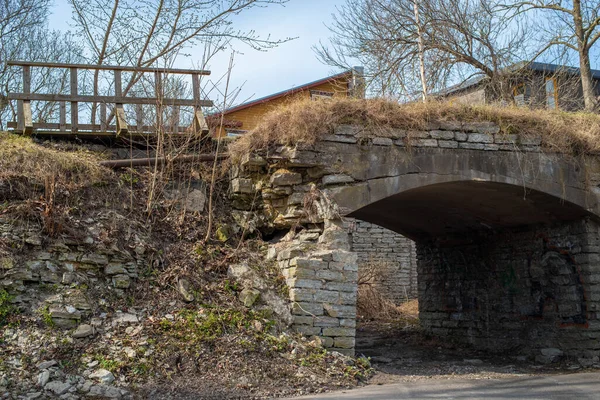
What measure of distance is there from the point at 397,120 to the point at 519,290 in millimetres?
4185

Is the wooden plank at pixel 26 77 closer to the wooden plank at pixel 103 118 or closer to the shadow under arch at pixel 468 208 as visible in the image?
the wooden plank at pixel 103 118

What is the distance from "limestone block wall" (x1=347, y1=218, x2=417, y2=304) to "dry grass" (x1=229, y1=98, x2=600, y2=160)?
26.3 feet

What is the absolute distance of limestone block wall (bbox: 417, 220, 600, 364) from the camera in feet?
31.9

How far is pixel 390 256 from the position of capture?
1742 cm

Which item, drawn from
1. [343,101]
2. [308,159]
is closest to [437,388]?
[308,159]

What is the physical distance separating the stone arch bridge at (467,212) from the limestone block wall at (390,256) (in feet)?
17.2

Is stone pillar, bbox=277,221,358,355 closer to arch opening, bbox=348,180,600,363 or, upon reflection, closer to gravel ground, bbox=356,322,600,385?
gravel ground, bbox=356,322,600,385

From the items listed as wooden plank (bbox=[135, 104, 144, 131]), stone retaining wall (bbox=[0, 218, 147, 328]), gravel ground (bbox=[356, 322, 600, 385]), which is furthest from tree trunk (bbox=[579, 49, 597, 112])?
stone retaining wall (bbox=[0, 218, 147, 328])

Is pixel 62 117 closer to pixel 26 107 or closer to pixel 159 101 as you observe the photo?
pixel 26 107

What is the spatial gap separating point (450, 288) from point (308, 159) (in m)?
5.44

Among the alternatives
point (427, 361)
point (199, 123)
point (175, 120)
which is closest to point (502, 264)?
point (427, 361)

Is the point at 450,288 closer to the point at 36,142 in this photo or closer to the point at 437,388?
the point at 437,388

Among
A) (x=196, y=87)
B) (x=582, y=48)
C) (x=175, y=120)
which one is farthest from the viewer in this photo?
(x=582, y=48)

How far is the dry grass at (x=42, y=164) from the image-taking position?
842 cm
